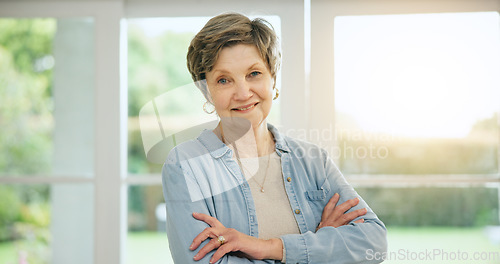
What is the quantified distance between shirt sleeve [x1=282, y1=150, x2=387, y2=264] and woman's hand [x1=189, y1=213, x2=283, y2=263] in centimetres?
4

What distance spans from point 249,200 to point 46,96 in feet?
2.52

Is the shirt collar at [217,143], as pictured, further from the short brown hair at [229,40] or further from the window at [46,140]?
the window at [46,140]

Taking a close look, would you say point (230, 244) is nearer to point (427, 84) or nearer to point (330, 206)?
point (330, 206)

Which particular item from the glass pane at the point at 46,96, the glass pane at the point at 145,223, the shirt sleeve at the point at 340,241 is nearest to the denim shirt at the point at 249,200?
the shirt sleeve at the point at 340,241

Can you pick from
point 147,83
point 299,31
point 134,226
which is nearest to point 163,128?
point 147,83

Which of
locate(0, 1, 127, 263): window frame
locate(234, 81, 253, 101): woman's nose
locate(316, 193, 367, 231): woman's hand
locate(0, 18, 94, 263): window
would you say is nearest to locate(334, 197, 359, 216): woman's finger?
locate(316, 193, 367, 231): woman's hand

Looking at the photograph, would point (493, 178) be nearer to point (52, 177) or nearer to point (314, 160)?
point (314, 160)

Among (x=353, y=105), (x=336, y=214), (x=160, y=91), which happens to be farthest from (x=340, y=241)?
(x=160, y=91)

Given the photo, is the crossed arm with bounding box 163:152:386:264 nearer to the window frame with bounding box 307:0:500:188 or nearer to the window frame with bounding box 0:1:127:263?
the window frame with bounding box 307:0:500:188

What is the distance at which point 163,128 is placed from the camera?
121cm

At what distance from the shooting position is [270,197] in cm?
106

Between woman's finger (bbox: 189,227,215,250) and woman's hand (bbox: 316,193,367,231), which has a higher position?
woman's hand (bbox: 316,193,367,231)

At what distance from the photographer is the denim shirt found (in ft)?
3.28

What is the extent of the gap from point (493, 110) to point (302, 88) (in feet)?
1.74
